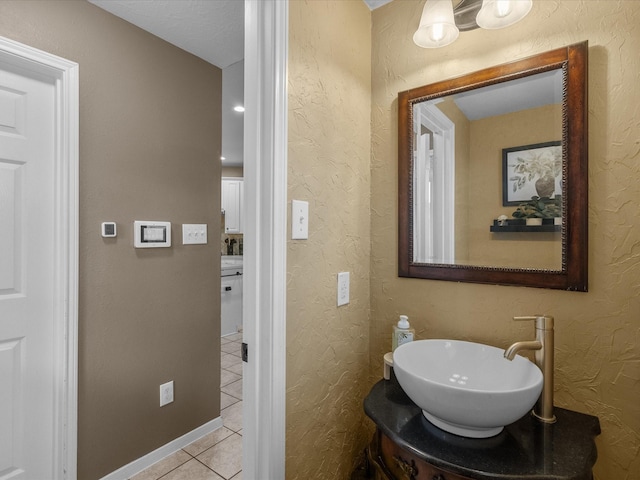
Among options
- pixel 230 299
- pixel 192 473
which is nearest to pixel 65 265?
pixel 192 473

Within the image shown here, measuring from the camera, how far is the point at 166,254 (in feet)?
6.26

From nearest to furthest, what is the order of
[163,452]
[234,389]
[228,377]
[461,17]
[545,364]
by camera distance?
[545,364] < [461,17] < [163,452] < [234,389] < [228,377]

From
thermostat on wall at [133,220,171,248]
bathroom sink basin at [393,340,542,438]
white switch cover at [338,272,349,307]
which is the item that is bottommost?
bathroom sink basin at [393,340,542,438]

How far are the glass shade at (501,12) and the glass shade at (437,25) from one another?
9cm

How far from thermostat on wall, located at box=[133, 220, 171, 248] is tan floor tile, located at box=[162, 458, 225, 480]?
126 centimetres

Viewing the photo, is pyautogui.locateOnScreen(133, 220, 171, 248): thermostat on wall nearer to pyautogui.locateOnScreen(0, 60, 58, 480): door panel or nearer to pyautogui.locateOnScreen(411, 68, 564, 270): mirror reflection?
pyautogui.locateOnScreen(0, 60, 58, 480): door panel

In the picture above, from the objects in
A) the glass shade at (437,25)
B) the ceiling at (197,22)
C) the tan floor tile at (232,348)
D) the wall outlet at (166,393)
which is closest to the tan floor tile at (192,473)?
the wall outlet at (166,393)

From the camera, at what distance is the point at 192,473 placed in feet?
5.81

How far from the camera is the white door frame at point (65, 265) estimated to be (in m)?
1.50

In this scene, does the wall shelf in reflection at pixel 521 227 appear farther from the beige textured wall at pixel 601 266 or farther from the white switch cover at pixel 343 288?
the white switch cover at pixel 343 288

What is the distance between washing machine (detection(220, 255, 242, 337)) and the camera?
13.6ft

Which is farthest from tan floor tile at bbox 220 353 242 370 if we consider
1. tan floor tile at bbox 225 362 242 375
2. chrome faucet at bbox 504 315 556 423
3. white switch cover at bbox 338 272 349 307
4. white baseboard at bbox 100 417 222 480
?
chrome faucet at bbox 504 315 556 423

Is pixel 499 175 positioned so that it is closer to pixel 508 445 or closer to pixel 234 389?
pixel 508 445

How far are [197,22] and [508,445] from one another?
221cm
